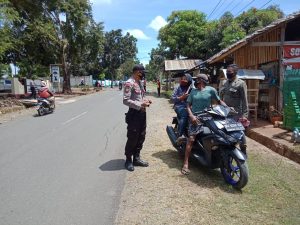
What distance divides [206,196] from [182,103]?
2510mm

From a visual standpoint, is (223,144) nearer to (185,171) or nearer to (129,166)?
(185,171)

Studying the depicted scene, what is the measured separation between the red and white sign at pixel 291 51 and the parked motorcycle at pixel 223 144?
21.8 feet

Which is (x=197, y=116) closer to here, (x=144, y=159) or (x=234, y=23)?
(x=144, y=159)

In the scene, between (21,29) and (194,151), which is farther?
(21,29)

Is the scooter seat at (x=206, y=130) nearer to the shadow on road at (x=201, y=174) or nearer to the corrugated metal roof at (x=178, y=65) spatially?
the shadow on road at (x=201, y=174)

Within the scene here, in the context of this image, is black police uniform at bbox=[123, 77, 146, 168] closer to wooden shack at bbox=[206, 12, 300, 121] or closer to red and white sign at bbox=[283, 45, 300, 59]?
wooden shack at bbox=[206, 12, 300, 121]

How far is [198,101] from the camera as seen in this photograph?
6.39 meters

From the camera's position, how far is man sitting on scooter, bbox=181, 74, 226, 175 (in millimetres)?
6262

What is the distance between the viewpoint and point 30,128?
12633 mm

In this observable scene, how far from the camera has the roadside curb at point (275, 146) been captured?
7561 mm

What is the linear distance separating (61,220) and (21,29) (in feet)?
95.0

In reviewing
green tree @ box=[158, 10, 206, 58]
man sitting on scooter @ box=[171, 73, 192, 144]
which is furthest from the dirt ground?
green tree @ box=[158, 10, 206, 58]

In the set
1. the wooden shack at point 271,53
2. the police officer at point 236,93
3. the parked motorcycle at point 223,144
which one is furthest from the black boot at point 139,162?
the wooden shack at point 271,53

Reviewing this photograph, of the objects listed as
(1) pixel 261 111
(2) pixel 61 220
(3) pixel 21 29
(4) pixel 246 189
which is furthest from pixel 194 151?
(3) pixel 21 29
